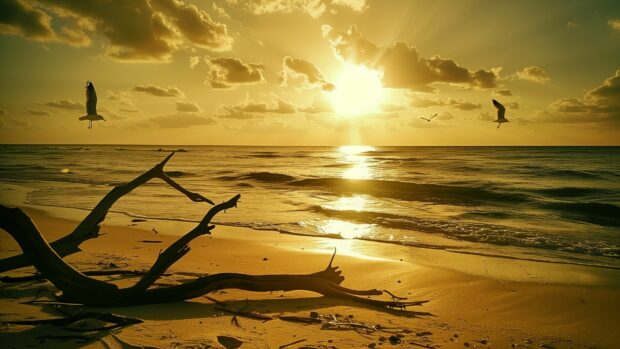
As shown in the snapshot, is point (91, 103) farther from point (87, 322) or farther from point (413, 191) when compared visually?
point (413, 191)

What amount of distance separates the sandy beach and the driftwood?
0.15 metres

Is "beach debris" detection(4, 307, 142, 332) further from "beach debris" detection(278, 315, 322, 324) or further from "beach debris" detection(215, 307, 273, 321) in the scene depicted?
"beach debris" detection(278, 315, 322, 324)

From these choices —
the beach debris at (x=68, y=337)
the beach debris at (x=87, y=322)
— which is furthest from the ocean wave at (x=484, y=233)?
the beach debris at (x=68, y=337)

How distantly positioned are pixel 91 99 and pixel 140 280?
155 inches

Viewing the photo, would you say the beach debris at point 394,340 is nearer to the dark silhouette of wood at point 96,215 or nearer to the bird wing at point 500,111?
the dark silhouette of wood at point 96,215

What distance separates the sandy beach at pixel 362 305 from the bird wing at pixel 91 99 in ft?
7.99

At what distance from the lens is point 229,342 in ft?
11.0

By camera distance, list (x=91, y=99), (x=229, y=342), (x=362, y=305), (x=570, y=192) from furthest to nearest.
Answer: (x=570, y=192) < (x=91, y=99) < (x=362, y=305) < (x=229, y=342)

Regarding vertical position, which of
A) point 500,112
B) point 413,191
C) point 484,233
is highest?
point 500,112

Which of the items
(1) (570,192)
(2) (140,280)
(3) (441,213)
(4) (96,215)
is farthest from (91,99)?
(1) (570,192)

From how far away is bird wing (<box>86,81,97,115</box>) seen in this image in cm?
651

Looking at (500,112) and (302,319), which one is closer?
(302,319)

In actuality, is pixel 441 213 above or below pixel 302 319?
above

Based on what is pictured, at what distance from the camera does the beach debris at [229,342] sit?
10.8 feet
